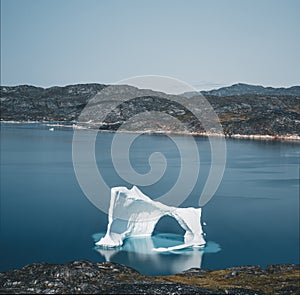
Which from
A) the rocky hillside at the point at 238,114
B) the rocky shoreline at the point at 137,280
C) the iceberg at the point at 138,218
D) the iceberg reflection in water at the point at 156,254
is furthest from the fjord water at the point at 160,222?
the rocky hillside at the point at 238,114

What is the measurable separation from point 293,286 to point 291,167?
53.9 metres

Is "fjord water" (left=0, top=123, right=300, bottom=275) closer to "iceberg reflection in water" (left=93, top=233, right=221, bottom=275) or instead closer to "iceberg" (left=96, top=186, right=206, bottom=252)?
"iceberg reflection in water" (left=93, top=233, right=221, bottom=275)

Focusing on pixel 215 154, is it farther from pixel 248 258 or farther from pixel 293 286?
pixel 293 286

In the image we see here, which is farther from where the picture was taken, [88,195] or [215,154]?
[215,154]

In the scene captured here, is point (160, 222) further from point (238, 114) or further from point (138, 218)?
point (238, 114)

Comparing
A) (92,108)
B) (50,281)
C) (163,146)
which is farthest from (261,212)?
(92,108)

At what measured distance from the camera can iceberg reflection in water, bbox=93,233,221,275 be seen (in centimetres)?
2911

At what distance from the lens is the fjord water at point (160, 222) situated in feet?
101

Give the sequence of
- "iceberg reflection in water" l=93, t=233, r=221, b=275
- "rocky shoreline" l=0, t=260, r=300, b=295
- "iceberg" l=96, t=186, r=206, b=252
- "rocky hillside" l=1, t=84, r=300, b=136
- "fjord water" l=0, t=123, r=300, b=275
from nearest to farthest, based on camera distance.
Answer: "rocky shoreline" l=0, t=260, r=300, b=295 < "iceberg reflection in water" l=93, t=233, r=221, b=275 < "fjord water" l=0, t=123, r=300, b=275 < "iceberg" l=96, t=186, r=206, b=252 < "rocky hillside" l=1, t=84, r=300, b=136

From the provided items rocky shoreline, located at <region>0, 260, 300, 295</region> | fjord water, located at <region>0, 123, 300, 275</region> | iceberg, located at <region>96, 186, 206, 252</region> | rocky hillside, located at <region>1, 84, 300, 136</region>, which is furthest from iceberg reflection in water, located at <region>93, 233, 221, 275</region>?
rocky hillside, located at <region>1, 84, 300, 136</region>

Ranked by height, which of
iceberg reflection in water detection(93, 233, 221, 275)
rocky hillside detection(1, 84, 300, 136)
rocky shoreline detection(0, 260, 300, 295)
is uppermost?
rocky hillside detection(1, 84, 300, 136)

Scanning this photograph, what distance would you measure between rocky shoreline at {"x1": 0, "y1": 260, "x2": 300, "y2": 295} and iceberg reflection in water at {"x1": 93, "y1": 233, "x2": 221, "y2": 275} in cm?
210

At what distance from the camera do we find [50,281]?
64.4ft

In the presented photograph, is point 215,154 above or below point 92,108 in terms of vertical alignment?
below
